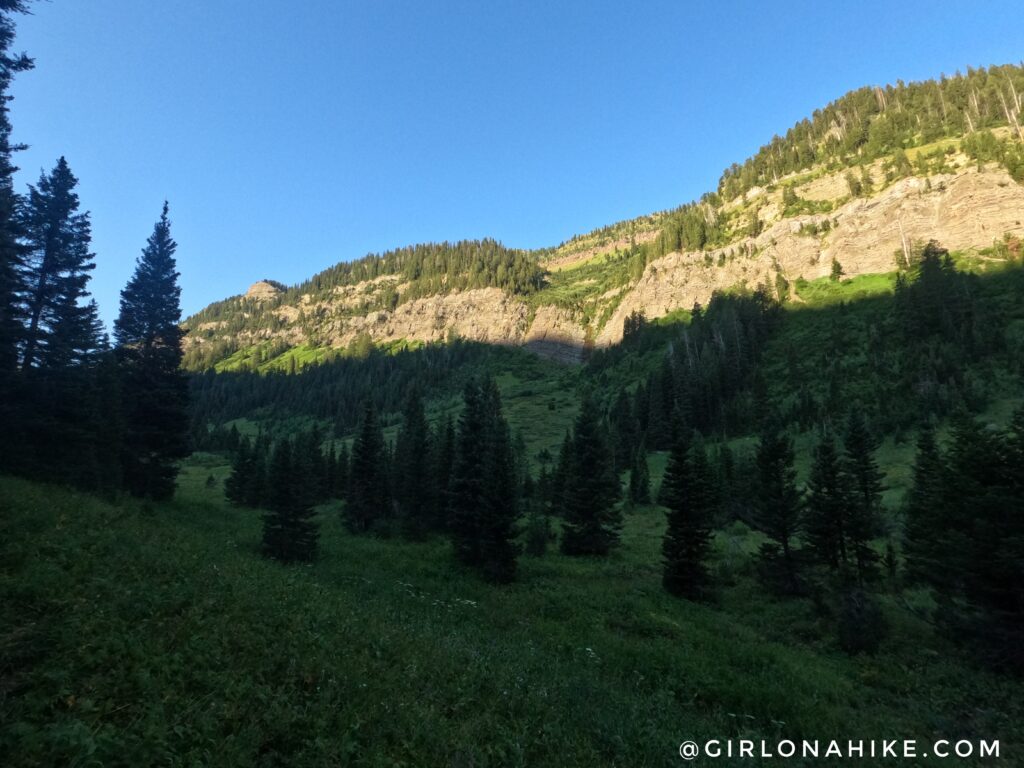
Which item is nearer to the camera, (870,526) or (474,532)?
(870,526)

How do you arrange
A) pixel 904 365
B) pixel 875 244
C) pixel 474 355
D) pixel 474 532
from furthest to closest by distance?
pixel 474 355
pixel 875 244
pixel 904 365
pixel 474 532

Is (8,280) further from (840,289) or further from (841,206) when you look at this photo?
(841,206)

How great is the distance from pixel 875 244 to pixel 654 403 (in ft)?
260

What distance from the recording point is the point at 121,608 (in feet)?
30.9

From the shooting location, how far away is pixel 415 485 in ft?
147

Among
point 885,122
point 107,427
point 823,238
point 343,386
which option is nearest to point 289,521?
point 107,427

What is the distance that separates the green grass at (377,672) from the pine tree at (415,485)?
20.7 meters

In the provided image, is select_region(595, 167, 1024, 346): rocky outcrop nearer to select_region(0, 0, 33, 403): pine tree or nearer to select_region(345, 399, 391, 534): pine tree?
select_region(345, 399, 391, 534): pine tree

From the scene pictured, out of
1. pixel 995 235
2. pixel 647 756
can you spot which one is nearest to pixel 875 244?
pixel 995 235

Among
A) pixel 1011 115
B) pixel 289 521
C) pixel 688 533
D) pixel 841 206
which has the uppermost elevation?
pixel 1011 115

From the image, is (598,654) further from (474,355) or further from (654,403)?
(474,355)

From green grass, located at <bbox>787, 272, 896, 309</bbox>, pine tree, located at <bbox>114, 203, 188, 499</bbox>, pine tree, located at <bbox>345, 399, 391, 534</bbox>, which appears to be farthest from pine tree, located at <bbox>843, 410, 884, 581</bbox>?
green grass, located at <bbox>787, 272, 896, 309</bbox>

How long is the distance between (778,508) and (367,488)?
3414 cm

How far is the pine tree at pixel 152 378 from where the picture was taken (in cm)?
3438
